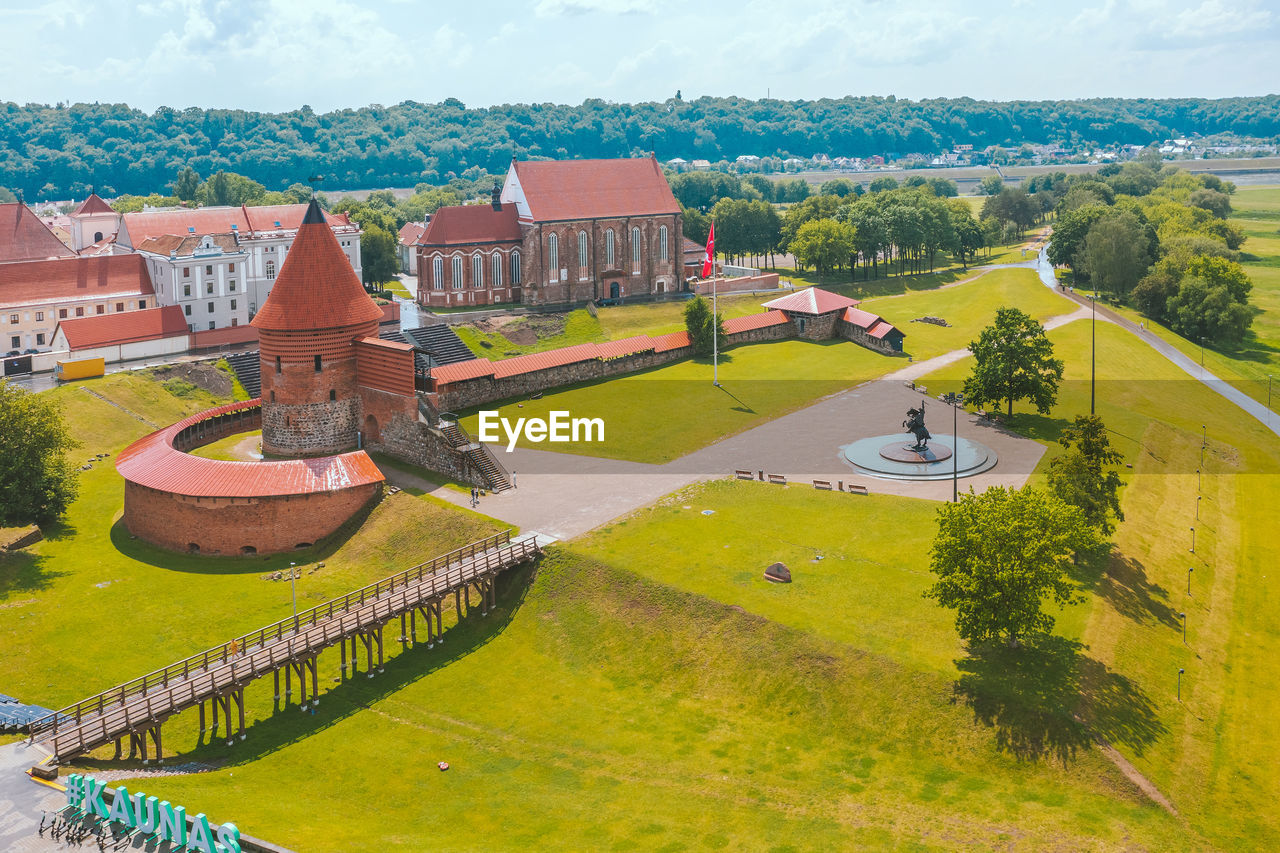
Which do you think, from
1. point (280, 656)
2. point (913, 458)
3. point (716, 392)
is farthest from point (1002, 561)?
point (716, 392)

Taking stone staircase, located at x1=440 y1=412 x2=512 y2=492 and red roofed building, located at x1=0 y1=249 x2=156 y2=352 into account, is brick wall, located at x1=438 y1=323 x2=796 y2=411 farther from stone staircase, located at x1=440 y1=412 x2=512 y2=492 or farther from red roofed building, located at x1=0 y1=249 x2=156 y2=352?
red roofed building, located at x1=0 y1=249 x2=156 y2=352

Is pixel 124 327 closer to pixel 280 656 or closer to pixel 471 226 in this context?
pixel 471 226

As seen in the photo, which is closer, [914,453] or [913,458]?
[913,458]

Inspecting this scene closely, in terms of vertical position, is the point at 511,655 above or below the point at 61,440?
below

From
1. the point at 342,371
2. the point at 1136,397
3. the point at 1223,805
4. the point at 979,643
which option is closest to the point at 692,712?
the point at 979,643

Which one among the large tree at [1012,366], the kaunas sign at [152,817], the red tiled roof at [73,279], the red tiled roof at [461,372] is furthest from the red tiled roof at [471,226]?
the kaunas sign at [152,817]

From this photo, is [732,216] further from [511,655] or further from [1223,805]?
[1223,805]
